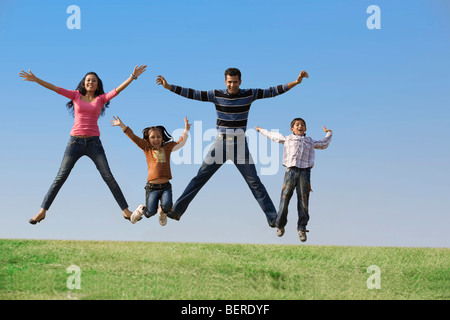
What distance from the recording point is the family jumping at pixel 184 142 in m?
9.41

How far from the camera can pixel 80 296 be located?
848 cm

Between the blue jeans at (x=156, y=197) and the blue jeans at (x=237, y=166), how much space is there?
0.52 feet

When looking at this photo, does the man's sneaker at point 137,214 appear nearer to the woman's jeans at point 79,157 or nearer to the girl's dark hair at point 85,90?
the woman's jeans at point 79,157

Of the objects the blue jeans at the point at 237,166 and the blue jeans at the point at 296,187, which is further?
the blue jeans at the point at 296,187

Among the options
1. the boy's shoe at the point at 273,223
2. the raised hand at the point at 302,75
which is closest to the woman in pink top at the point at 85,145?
the boy's shoe at the point at 273,223

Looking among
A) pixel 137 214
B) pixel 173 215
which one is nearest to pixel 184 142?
pixel 173 215

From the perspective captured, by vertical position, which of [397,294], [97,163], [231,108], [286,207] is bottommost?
[397,294]

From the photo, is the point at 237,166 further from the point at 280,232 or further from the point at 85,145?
the point at 85,145

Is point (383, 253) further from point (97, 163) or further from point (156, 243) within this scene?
point (97, 163)

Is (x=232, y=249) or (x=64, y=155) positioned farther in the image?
(x=232, y=249)

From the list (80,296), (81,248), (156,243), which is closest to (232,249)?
(156,243)

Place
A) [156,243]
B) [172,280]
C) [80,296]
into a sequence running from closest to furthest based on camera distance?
[80,296]
[172,280]
[156,243]

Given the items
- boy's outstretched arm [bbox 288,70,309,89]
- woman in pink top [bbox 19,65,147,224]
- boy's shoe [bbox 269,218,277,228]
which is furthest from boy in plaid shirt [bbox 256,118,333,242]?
woman in pink top [bbox 19,65,147,224]

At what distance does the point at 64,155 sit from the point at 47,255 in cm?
269
